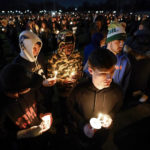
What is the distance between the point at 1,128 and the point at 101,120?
124cm

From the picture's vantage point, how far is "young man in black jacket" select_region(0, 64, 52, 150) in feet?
5.05

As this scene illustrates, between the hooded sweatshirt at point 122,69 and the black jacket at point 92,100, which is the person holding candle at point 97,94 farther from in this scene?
the hooded sweatshirt at point 122,69

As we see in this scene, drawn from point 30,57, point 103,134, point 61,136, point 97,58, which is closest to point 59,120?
point 61,136

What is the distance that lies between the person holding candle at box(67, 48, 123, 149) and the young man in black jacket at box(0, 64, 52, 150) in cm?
Answer: 53

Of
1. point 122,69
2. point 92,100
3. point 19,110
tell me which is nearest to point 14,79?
point 19,110

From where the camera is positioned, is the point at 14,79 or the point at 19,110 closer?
the point at 14,79

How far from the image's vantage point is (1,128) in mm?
1654

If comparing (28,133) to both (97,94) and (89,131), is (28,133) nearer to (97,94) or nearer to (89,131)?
(89,131)

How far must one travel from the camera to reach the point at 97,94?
6.44ft

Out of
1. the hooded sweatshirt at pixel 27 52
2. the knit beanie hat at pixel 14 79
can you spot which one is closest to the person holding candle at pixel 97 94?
the knit beanie hat at pixel 14 79

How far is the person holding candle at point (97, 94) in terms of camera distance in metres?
1.68

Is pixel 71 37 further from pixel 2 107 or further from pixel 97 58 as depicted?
pixel 2 107

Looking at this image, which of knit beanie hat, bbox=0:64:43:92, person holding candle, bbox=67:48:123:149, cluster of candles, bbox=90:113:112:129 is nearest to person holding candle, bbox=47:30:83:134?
person holding candle, bbox=67:48:123:149

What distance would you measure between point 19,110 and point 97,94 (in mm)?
1111
